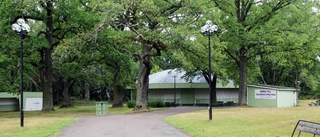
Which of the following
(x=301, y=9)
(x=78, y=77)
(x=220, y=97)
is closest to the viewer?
(x=301, y=9)

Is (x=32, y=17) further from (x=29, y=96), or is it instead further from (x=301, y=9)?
(x=301, y=9)

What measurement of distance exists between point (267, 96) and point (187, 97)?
1388 centimetres

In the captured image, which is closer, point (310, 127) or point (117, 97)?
point (310, 127)

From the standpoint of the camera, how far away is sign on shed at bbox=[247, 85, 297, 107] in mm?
31781

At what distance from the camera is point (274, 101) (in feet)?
104

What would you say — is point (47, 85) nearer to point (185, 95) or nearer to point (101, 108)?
point (101, 108)

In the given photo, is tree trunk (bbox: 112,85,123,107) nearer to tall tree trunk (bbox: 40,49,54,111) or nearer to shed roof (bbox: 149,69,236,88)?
shed roof (bbox: 149,69,236,88)

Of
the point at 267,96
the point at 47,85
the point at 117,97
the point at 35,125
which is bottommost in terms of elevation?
the point at 35,125

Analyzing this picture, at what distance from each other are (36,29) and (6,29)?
10.2 m

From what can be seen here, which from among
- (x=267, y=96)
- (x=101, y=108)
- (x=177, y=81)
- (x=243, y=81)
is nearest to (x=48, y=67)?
(x=101, y=108)

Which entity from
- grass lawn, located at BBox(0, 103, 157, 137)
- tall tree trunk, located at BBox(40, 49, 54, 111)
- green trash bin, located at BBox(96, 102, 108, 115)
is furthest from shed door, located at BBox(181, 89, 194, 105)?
grass lawn, located at BBox(0, 103, 157, 137)

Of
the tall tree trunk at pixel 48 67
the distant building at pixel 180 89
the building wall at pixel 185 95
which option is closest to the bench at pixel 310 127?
the tall tree trunk at pixel 48 67

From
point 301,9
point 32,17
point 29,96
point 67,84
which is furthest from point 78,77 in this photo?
point 301,9

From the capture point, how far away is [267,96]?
32094mm
